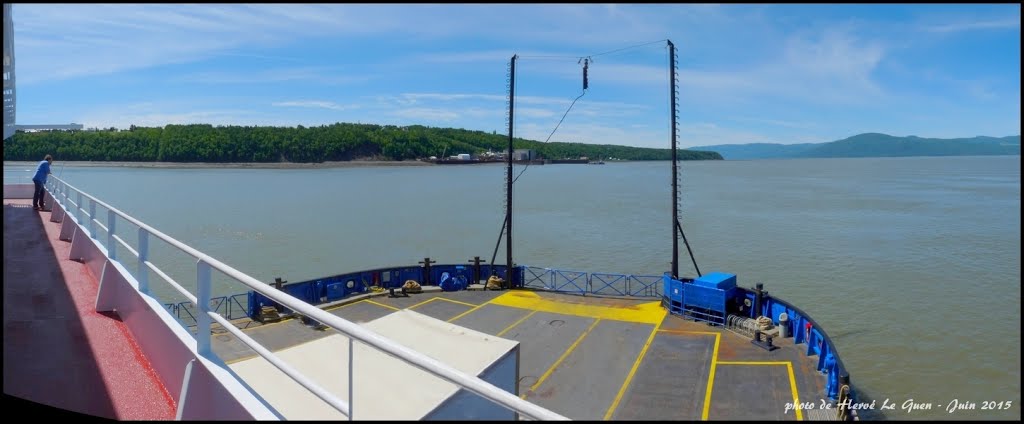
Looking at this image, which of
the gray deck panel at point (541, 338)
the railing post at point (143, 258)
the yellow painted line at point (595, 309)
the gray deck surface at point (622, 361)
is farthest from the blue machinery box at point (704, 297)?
the railing post at point (143, 258)

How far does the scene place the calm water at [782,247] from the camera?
2117cm

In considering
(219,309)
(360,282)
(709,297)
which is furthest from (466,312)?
(219,309)

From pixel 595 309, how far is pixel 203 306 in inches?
673

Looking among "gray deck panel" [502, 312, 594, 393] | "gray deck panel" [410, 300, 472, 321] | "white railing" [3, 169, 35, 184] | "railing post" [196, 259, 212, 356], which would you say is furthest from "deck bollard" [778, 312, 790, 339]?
"white railing" [3, 169, 35, 184]

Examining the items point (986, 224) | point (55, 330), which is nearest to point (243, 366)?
point (55, 330)

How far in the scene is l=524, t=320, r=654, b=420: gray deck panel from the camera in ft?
42.2

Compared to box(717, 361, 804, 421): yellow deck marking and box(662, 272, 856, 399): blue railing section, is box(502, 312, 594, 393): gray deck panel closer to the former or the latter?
box(662, 272, 856, 399): blue railing section

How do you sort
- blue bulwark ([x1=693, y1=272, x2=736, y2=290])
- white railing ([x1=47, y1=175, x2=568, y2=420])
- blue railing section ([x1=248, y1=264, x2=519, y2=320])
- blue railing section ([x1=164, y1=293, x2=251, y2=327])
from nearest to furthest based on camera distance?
white railing ([x1=47, y1=175, x2=568, y2=420]) → blue railing section ([x1=164, y1=293, x2=251, y2=327]) → blue bulwark ([x1=693, y1=272, x2=736, y2=290]) → blue railing section ([x1=248, y1=264, x2=519, y2=320])

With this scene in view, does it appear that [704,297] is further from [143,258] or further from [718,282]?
[143,258]

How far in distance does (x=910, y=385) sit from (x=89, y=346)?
70.0 feet

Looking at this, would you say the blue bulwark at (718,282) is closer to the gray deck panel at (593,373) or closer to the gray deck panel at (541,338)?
the gray deck panel at (593,373)

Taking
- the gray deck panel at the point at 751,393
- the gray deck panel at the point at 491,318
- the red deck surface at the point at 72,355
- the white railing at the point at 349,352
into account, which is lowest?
the gray deck panel at the point at 751,393

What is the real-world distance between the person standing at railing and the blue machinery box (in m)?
17.5

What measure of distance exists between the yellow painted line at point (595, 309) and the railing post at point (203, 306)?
16.0 metres
